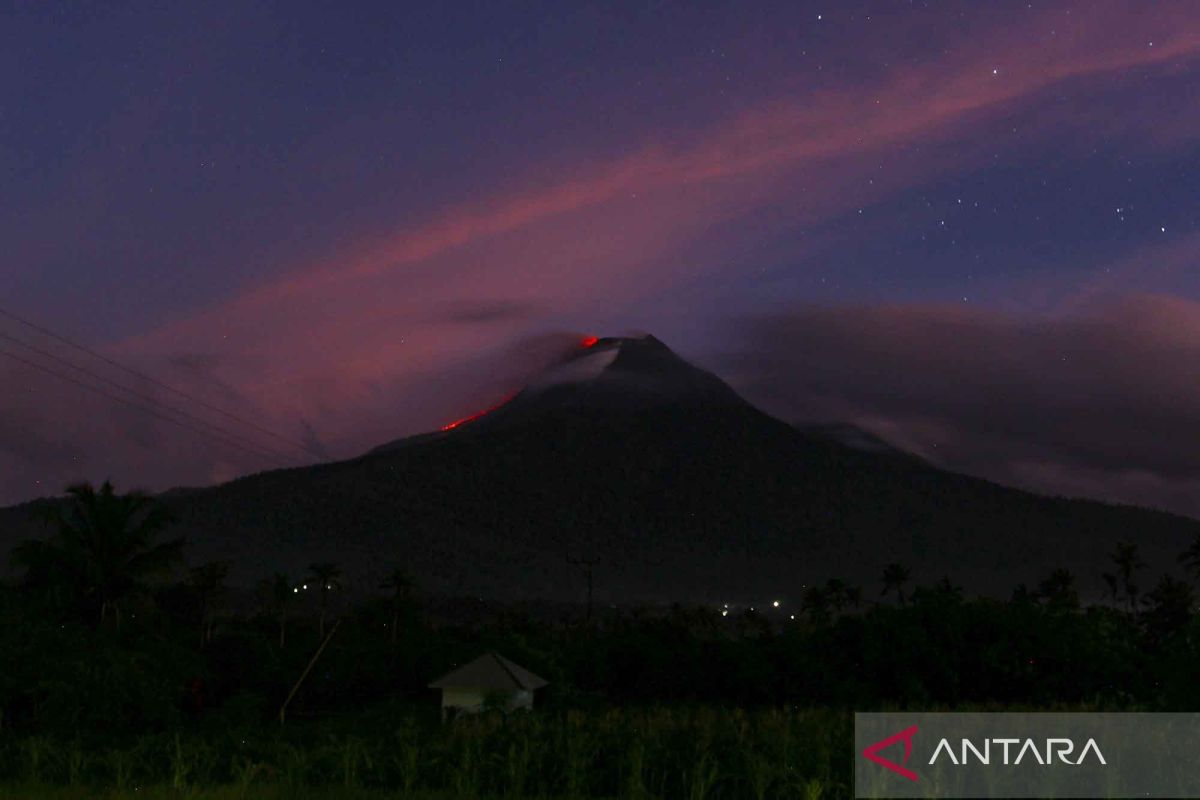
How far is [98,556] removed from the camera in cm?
4669

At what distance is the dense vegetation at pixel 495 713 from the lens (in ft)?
43.7

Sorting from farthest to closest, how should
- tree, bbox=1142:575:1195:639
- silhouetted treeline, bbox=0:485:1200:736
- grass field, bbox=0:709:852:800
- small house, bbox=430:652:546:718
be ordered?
Result: tree, bbox=1142:575:1195:639
small house, bbox=430:652:546:718
silhouetted treeline, bbox=0:485:1200:736
grass field, bbox=0:709:852:800

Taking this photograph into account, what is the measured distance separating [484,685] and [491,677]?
493 mm

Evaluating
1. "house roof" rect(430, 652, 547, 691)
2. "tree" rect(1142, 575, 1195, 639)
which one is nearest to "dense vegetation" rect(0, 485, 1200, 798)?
"tree" rect(1142, 575, 1195, 639)

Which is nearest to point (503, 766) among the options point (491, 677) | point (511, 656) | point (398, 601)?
point (491, 677)

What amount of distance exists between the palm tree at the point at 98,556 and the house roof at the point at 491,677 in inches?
589

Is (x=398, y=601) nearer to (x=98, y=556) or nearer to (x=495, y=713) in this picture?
(x=98, y=556)

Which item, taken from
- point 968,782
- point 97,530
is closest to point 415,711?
point 97,530

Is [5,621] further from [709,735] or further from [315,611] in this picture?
[315,611]

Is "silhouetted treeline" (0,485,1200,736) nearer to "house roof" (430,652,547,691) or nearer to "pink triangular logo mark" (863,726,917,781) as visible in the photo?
"house roof" (430,652,547,691)

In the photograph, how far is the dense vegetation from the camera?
13312 mm

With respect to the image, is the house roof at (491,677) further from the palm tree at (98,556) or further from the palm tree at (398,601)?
the palm tree at (398,601)

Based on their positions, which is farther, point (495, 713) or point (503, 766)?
point (495, 713)

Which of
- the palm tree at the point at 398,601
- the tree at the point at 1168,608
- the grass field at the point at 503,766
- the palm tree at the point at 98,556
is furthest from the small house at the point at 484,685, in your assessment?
the tree at the point at 1168,608
